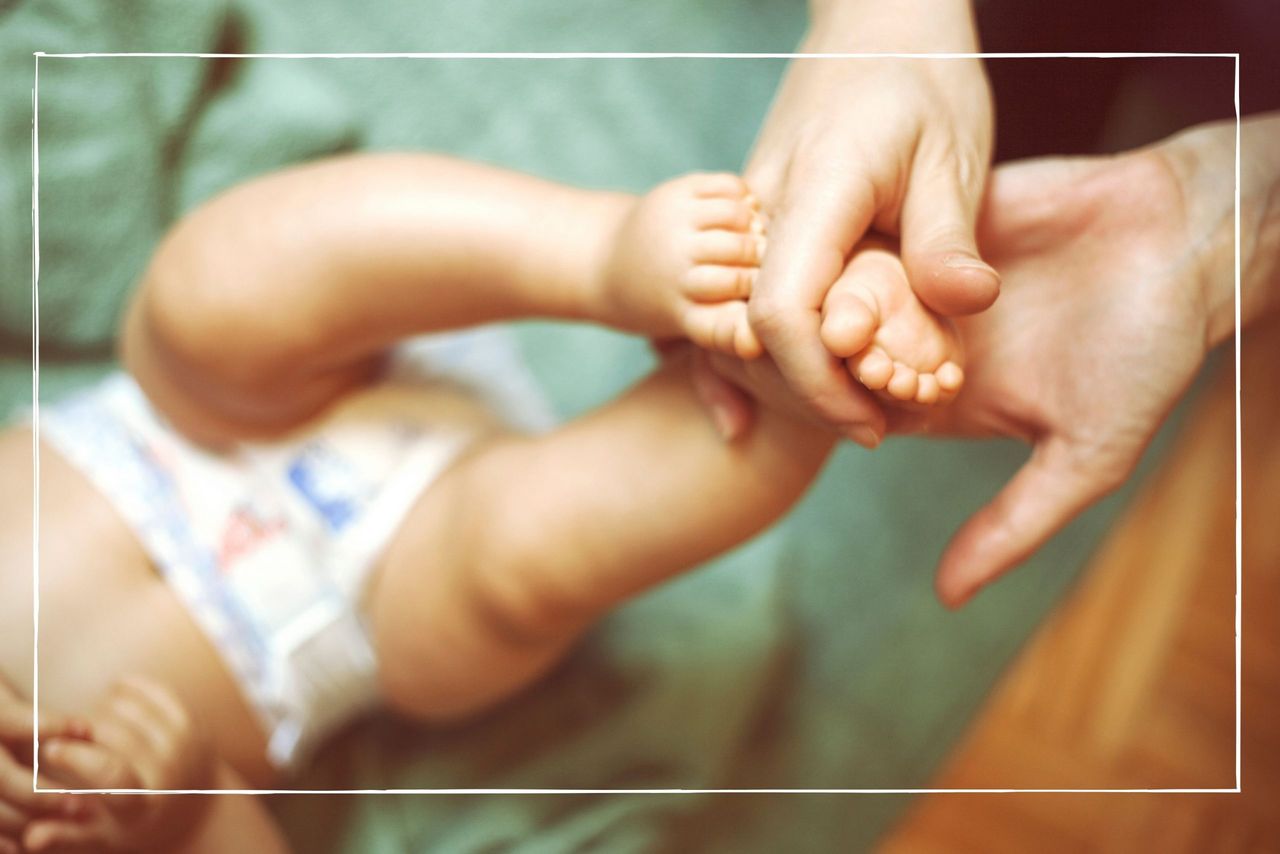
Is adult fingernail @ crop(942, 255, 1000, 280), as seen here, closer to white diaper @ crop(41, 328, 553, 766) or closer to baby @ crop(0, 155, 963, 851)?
baby @ crop(0, 155, 963, 851)

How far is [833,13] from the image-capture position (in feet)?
1.46

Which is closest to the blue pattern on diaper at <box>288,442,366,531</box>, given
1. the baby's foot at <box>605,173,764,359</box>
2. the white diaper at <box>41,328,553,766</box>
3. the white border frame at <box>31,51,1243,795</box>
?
the white diaper at <box>41,328,553,766</box>

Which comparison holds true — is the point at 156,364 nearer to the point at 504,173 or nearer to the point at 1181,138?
the point at 504,173

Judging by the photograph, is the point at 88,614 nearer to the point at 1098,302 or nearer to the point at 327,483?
the point at 327,483

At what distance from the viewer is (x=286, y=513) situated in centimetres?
52

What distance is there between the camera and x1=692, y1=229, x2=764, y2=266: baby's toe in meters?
0.36

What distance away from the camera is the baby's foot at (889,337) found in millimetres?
316

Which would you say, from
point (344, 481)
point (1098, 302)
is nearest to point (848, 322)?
point (1098, 302)

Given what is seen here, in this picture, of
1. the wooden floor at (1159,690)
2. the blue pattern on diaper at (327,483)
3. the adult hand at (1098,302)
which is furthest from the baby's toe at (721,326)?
the wooden floor at (1159,690)

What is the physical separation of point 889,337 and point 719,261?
0.23 ft

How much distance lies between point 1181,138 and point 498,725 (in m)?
0.46

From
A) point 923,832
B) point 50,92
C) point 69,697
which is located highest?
point 50,92

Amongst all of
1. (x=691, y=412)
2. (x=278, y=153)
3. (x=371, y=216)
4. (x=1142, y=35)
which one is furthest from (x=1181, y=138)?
(x=278, y=153)

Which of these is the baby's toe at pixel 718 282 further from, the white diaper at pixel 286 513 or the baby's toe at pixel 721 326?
the white diaper at pixel 286 513
